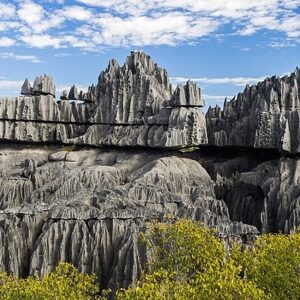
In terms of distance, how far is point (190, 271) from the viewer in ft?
97.0

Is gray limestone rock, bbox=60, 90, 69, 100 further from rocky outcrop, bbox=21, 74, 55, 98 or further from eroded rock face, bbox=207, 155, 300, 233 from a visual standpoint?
eroded rock face, bbox=207, 155, 300, 233

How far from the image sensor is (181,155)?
56.8 meters

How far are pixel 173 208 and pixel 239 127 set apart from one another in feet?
53.0

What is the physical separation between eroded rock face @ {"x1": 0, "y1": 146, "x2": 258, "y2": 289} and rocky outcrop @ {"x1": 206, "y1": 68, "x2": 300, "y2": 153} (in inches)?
219

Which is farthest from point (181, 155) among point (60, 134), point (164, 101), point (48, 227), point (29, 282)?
point (29, 282)

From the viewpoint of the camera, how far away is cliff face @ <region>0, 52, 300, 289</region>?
3741cm

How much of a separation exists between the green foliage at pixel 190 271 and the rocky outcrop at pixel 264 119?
2088 centimetres

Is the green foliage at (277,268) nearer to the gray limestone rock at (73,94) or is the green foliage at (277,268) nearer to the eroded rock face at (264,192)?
the eroded rock face at (264,192)

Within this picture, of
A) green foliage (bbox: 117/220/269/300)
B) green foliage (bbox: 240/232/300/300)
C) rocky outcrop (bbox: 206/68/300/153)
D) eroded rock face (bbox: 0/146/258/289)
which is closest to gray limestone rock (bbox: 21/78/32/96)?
eroded rock face (bbox: 0/146/258/289)

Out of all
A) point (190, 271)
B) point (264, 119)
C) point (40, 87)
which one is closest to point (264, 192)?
point (264, 119)

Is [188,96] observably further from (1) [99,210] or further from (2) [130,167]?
(1) [99,210]

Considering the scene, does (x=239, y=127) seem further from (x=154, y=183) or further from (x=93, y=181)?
(x=93, y=181)

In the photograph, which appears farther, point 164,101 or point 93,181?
point 164,101

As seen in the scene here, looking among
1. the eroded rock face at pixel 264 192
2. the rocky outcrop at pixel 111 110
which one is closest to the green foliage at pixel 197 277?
the eroded rock face at pixel 264 192
